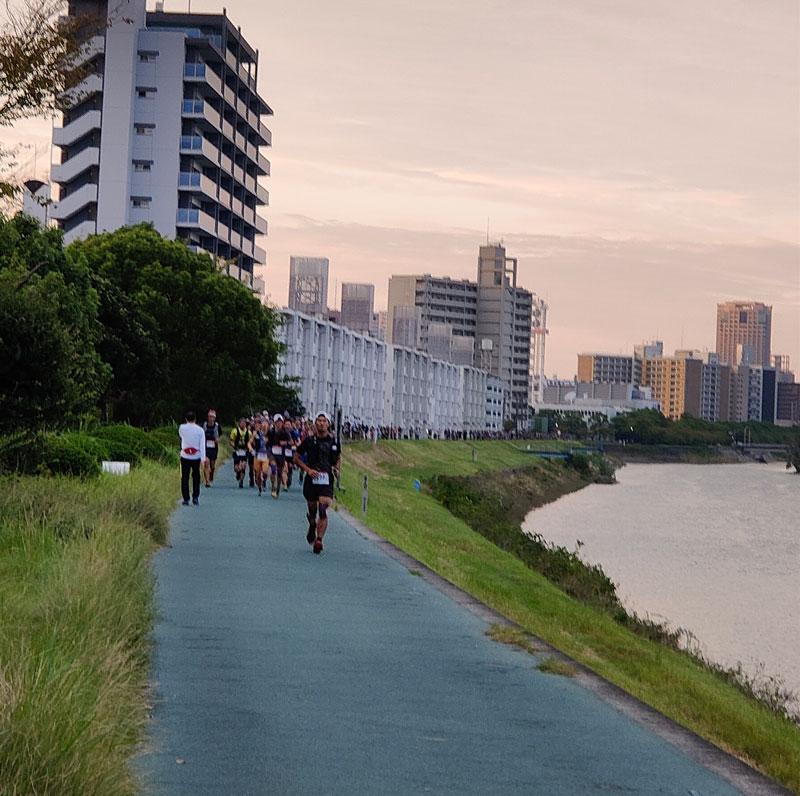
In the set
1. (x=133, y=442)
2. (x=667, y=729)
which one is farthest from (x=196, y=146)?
(x=667, y=729)

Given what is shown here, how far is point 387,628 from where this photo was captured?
12.2 meters

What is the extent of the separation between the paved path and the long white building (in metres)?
64.0

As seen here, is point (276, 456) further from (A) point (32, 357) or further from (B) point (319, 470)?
(B) point (319, 470)

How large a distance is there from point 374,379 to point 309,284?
574 inches

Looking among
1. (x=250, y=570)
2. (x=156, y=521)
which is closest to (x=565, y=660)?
(x=250, y=570)

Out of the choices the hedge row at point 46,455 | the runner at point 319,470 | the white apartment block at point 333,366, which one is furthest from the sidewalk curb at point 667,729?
the white apartment block at point 333,366

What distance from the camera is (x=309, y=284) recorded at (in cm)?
14212

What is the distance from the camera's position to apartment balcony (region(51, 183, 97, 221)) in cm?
8731

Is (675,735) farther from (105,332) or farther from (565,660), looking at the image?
(105,332)

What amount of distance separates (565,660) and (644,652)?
7851 millimetres

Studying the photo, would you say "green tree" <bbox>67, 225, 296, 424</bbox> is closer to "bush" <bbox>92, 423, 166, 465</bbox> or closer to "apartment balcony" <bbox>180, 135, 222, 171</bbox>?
"bush" <bbox>92, 423, 166, 465</bbox>

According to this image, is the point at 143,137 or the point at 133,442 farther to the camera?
the point at 143,137

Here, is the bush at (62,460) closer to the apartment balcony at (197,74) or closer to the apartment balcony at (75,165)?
the apartment balcony at (75,165)

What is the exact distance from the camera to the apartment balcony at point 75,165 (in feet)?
287
